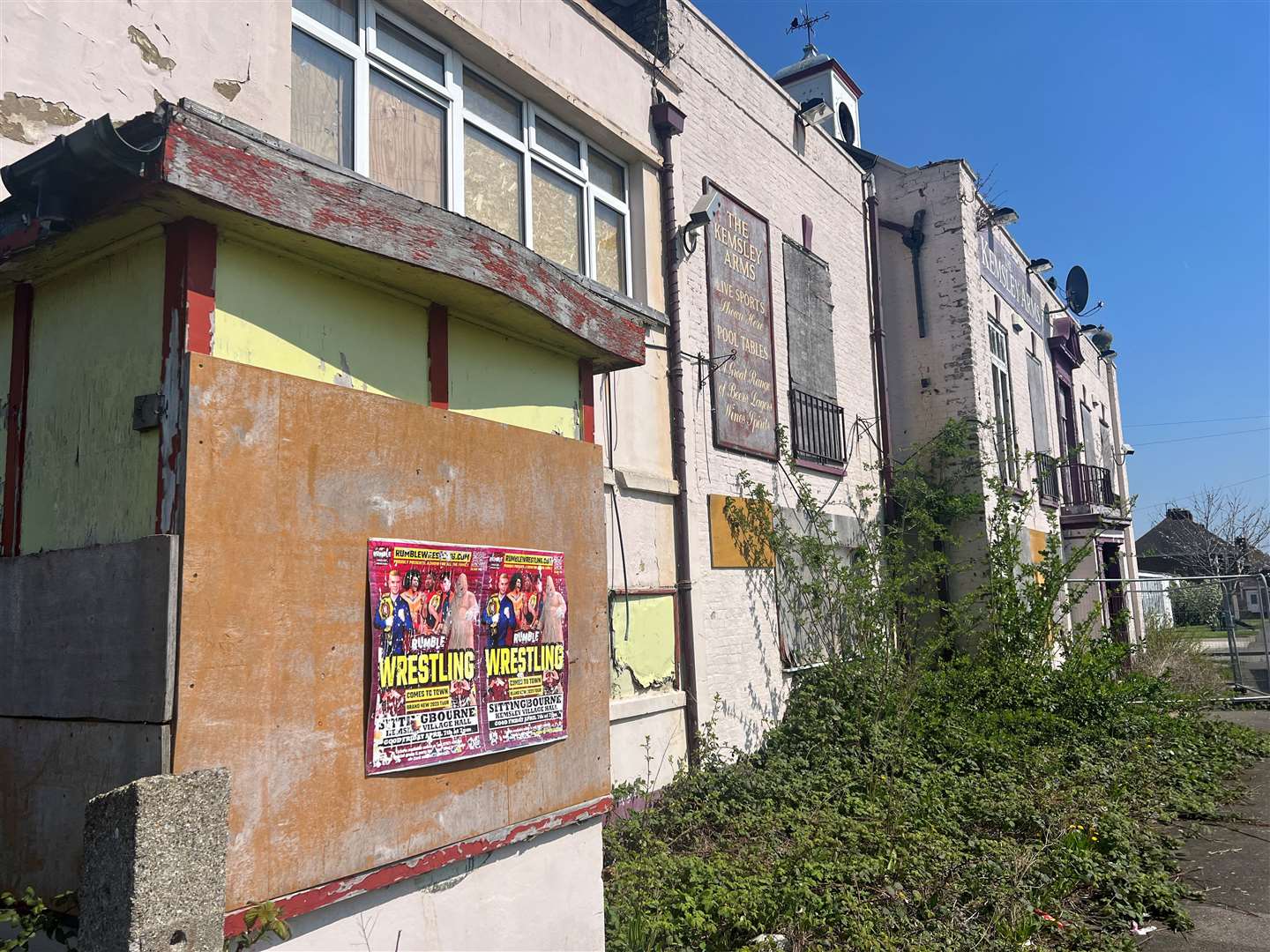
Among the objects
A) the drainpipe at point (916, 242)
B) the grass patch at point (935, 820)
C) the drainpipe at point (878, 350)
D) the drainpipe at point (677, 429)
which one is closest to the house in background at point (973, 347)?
the drainpipe at point (916, 242)

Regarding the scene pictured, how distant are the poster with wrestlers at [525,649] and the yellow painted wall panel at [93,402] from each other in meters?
1.54

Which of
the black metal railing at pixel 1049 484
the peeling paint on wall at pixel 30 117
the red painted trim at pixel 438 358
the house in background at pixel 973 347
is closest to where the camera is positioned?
the peeling paint on wall at pixel 30 117

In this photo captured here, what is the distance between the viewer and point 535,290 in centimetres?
453

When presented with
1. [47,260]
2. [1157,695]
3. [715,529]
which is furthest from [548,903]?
[1157,695]

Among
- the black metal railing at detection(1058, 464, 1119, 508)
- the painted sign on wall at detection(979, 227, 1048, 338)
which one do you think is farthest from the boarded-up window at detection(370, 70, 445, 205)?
the black metal railing at detection(1058, 464, 1119, 508)

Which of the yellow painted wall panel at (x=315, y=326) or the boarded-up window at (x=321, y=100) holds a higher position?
the boarded-up window at (x=321, y=100)

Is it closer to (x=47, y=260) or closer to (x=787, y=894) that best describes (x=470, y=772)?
(x=787, y=894)

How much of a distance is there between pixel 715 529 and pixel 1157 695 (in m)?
7.33

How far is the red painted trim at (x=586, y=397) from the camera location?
17.6 feet

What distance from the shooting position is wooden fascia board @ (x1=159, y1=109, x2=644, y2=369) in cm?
313

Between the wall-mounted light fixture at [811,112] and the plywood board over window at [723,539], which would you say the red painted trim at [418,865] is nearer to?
the plywood board over window at [723,539]

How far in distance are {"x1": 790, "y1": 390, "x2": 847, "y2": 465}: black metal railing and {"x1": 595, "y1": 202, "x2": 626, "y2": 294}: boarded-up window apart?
3.01 meters

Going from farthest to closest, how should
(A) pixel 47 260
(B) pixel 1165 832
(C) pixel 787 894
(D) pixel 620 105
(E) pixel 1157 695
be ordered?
(E) pixel 1157 695 < (D) pixel 620 105 < (B) pixel 1165 832 < (C) pixel 787 894 < (A) pixel 47 260

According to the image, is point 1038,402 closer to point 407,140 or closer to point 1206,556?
point 407,140
